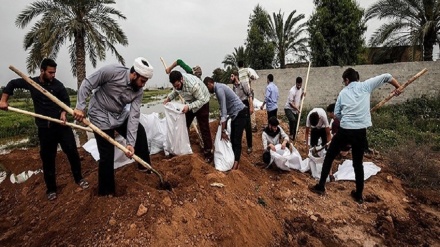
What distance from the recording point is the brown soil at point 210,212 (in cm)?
244

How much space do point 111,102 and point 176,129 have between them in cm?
122

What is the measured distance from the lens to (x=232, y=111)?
157 inches

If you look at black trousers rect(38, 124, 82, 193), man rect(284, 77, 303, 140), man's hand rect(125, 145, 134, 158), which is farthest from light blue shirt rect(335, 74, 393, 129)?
black trousers rect(38, 124, 82, 193)

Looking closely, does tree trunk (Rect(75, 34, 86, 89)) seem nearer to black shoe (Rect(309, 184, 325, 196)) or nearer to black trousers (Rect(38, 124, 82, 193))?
black trousers (Rect(38, 124, 82, 193))

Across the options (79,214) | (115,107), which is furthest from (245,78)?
(79,214)

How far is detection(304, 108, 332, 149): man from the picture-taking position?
4319 mm

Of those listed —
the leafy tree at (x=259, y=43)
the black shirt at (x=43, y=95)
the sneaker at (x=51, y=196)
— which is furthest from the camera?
the leafy tree at (x=259, y=43)

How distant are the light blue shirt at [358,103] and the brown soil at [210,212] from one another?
1031mm

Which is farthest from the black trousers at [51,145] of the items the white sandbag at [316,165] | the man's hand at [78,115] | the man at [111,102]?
the white sandbag at [316,165]

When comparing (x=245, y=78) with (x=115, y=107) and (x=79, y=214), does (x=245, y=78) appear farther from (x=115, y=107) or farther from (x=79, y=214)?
(x=79, y=214)

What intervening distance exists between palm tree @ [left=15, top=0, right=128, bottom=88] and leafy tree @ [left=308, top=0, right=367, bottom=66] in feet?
25.7

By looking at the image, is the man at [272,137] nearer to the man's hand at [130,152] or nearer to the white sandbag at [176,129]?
the white sandbag at [176,129]

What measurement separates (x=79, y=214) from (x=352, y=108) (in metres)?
3.16

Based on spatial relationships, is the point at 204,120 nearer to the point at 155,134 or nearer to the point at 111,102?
the point at 155,134
